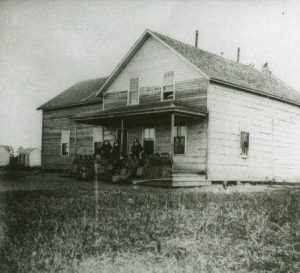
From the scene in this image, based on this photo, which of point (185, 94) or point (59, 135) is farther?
point (59, 135)

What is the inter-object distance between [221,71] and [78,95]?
36.2ft

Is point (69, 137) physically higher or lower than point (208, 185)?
higher

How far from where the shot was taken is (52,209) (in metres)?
9.46

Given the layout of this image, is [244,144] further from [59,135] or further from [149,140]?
[59,135]

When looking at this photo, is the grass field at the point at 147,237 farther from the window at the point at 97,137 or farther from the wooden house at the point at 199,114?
the window at the point at 97,137

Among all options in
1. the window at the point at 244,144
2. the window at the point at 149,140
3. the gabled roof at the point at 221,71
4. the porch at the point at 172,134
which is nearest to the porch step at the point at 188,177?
the porch at the point at 172,134

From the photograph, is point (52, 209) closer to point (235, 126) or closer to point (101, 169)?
point (101, 169)

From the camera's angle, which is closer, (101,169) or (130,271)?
(130,271)

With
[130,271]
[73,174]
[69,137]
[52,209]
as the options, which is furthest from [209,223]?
[69,137]

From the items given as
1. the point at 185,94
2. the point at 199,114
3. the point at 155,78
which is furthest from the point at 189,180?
the point at 155,78

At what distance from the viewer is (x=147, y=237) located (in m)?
7.17

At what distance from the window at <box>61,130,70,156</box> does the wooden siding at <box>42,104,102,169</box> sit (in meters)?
0.26

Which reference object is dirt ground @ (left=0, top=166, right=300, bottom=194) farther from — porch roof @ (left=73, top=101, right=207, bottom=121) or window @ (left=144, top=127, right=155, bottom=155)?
window @ (left=144, top=127, right=155, bottom=155)

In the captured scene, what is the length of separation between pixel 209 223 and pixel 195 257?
6.25ft
